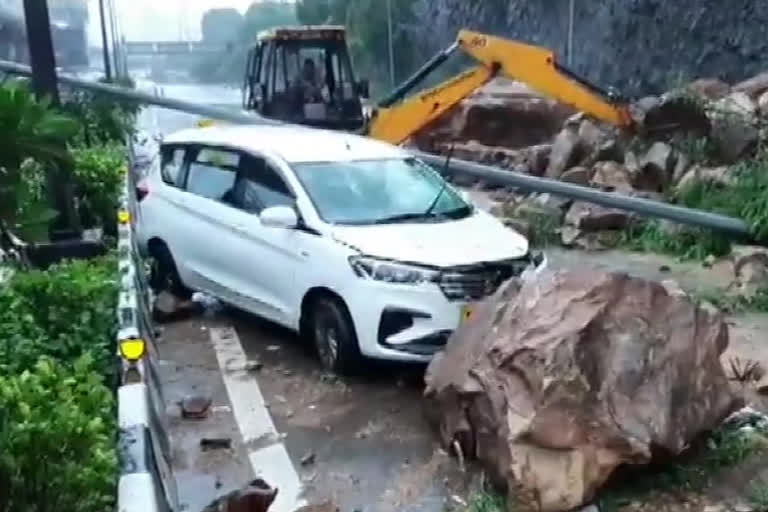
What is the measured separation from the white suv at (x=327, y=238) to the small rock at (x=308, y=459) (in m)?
1.23

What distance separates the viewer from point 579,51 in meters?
32.0

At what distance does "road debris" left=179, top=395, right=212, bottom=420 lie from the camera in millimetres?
7824

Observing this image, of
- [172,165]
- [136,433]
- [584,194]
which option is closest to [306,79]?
[584,194]

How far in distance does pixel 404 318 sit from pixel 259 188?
2034 mm

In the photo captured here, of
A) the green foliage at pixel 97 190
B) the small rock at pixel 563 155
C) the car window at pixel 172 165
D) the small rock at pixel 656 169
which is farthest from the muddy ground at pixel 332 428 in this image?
the small rock at pixel 563 155

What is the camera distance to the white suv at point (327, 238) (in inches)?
318

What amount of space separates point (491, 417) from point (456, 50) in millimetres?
10763

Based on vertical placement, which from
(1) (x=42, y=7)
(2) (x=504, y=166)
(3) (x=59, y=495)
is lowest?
(2) (x=504, y=166)

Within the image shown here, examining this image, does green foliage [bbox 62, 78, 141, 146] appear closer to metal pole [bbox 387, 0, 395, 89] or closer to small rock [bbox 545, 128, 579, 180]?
small rock [bbox 545, 128, 579, 180]

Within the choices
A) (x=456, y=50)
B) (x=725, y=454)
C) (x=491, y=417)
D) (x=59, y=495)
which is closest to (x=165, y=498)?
(x=59, y=495)

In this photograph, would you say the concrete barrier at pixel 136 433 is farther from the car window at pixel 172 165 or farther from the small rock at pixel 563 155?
Result: the small rock at pixel 563 155

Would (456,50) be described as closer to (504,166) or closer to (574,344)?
(504,166)

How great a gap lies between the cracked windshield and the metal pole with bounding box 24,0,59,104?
3 cm

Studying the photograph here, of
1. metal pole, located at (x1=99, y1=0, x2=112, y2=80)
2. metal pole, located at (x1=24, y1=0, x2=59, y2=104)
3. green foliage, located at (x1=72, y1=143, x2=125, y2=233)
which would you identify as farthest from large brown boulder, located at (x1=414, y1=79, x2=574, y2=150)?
metal pole, located at (x1=99, y1=0, x2=112, y2=80)
